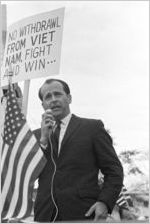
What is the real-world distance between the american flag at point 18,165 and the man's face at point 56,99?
0.29 m

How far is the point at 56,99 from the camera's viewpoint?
132 inches

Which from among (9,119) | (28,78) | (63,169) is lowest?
(63,169)

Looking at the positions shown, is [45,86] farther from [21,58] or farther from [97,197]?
[21,58]

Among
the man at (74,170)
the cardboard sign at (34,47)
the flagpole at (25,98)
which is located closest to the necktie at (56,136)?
the man at (74,170)

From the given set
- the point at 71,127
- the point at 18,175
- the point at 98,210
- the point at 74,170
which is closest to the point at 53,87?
the point at 71,127

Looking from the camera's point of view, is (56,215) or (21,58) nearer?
(56,215)

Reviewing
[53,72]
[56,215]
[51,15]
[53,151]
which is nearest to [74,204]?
[56,215]

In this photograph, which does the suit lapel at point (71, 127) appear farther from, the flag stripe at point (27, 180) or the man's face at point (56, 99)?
the flag stripe at point (27, 180)

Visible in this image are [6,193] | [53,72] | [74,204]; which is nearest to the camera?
[6,193]

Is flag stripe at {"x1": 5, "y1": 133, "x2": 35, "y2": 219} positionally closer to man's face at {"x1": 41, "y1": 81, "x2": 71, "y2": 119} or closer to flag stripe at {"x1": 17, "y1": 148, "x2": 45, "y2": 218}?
flag stripe at {"x1": 17, "y1": 148, "x2": 45, "y2": 218}

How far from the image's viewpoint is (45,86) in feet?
11.3

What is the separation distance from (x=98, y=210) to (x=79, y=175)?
23 centimetres

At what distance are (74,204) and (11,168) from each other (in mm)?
437

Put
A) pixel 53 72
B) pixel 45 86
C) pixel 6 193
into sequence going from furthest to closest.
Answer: pixel 53 72
pixel 45 86
pixel 6 193
